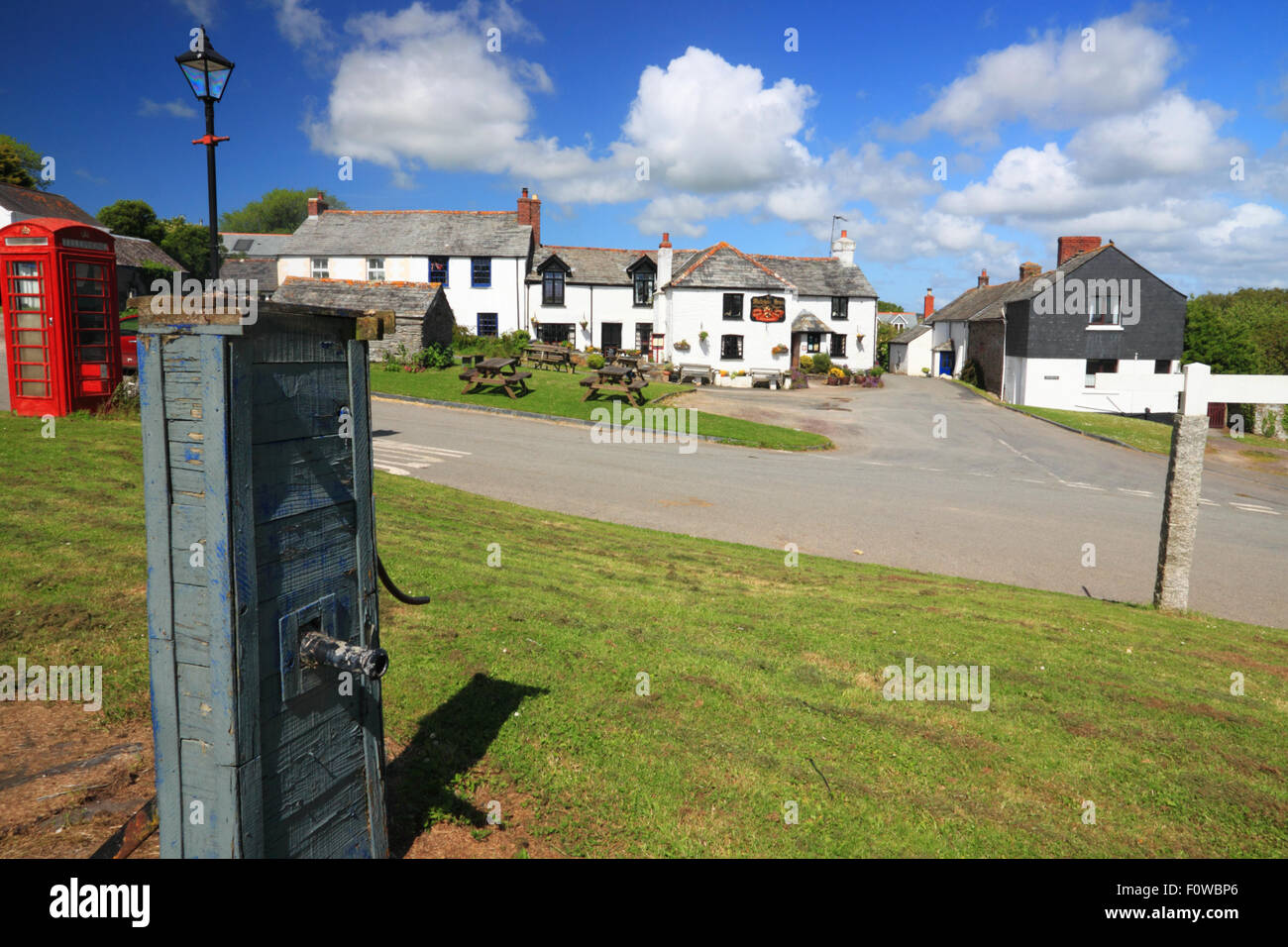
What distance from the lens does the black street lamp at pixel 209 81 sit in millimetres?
9367

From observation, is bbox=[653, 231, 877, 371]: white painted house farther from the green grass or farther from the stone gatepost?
the stone gatepost

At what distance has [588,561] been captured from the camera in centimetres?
1002

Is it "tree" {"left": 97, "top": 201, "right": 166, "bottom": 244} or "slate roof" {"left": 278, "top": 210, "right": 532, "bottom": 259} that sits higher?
"tree" {"left": 97, "top": 201, "right": 166, "bottom": 244}

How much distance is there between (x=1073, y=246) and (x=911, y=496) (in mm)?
38267

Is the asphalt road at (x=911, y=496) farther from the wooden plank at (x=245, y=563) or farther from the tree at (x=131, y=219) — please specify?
the tree at (x=131, y=219)

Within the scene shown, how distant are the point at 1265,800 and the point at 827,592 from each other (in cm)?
496

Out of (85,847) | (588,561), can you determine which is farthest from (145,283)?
(85,847)

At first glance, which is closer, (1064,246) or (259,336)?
(259,336)

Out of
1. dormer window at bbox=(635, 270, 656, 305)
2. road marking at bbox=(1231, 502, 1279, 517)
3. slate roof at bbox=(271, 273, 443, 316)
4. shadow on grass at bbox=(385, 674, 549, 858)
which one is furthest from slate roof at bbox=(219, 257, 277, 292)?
shadow on grass at bbox=(385, 674, 549, 858)

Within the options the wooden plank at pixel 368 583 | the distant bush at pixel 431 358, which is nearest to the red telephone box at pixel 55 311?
the wooden plank at pixel 368 583

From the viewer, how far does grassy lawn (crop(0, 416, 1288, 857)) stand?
4.32m

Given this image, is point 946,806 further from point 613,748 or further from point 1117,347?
point 1117,347

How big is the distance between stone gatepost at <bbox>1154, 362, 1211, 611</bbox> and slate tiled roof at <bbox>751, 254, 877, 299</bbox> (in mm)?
44181

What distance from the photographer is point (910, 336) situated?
A: 213 feet
